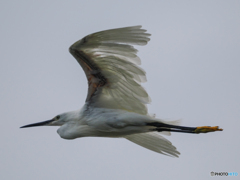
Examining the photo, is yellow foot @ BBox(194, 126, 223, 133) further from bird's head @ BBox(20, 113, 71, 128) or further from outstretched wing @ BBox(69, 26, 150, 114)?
bird's head @ BBox(20, 113, 71, 128)

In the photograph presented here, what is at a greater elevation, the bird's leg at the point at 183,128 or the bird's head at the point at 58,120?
the bird's head at the point at 58,120

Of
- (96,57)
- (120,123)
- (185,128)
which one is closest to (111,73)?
(96,57)

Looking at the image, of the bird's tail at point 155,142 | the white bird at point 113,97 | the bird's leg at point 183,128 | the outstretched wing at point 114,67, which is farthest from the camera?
the bird's tail at point 155,142

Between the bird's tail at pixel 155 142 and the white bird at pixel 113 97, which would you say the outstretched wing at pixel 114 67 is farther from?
the bird's tail at pixel 155 142

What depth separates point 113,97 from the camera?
9180 millimetres

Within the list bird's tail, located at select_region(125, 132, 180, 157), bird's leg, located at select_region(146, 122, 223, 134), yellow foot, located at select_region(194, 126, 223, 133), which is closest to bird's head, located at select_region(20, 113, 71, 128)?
bird's tail, located at select_region(125, 132, 180, 157)

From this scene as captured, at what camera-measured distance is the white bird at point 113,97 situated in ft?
27.0

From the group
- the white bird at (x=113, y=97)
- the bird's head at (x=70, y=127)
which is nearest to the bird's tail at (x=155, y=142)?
the white bird at (x=113, y=97)

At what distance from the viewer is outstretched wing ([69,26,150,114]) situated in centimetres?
800

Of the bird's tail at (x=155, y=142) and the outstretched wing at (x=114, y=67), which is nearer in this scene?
the outstretched wing at (x=114, y=67)

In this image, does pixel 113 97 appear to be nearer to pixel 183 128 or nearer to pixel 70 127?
pixel 70 127

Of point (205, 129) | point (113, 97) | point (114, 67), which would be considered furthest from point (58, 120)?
point (205, 129)

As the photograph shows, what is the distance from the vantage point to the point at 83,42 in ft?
27.4

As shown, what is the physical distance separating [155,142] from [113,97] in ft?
5.26
